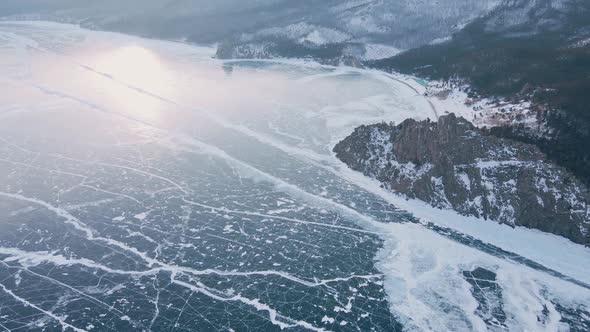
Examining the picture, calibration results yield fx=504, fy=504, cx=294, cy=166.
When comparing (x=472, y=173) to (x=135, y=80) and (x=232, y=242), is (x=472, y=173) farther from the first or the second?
(x=135, y=80)

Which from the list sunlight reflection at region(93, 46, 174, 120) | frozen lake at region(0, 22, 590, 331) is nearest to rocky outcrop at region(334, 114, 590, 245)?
frozen lake at region(0, 22, 590, 331)

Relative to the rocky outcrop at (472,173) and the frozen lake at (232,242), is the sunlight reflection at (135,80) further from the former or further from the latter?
the rocky outcrop at (472,173)

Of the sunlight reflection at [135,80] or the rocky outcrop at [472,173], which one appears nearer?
the rocky outcrop at [472,173]

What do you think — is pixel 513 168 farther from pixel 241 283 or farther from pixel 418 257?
pixel 241 283

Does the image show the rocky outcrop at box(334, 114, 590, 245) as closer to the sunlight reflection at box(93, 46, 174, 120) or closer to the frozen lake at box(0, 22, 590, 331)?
the frozen lake at box(0, 22, 590, 331)

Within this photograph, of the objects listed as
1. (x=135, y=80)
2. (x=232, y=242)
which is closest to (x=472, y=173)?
(x=232, y=242)

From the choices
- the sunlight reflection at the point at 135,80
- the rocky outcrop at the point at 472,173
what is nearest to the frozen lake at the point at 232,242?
the rocky outcrop at the point at 472,173
